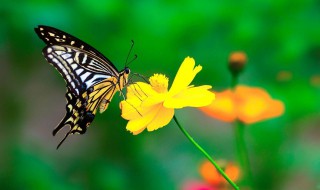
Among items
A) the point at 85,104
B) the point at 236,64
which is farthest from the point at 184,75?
the point at 236,64

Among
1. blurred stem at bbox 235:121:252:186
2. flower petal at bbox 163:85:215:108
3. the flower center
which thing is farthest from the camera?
blurred stem at bbox 235:121:252:186

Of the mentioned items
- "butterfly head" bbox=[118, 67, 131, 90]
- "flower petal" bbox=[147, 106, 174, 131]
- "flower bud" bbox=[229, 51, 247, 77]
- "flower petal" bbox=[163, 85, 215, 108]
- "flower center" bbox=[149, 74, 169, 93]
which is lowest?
"flower bud" bbox=[229, 51, 247, 77]

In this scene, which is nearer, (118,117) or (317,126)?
(118,117)

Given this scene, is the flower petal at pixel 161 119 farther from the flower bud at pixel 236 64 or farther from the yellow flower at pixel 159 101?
the flower bud at pixel 236 64

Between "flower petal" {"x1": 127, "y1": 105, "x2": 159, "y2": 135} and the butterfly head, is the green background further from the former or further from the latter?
"flower petal" {"x1": 127, "y1": 105, "x2": 159, "y2": 135}

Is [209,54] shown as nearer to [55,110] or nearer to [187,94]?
[187,94]

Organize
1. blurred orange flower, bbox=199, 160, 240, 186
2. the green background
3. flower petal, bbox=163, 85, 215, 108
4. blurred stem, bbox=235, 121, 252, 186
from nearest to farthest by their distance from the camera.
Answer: flower petal, bbox=163, 85, 215, 108
blurred stem, bbox=235, 121, 252, 186
blurred orange flower, bbox=199, 160, 240, 186
the green background

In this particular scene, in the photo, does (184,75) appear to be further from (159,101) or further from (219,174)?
(219,174)

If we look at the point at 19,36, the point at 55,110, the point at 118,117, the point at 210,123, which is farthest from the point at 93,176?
the point at 55,110

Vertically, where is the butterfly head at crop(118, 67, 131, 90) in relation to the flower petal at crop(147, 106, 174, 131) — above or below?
below

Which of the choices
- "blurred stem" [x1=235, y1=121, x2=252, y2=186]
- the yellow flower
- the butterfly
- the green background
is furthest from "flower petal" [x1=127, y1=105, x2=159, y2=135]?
the green background
